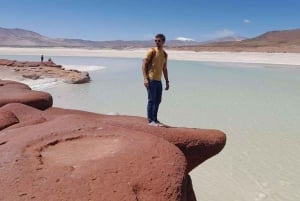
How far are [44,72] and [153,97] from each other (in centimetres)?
1803

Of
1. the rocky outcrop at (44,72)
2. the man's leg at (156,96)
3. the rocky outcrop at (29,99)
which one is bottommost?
the rocky outcrop at (44,72)

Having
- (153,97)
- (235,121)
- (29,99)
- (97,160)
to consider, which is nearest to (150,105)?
(153,97)

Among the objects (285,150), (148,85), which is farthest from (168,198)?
(285,150)

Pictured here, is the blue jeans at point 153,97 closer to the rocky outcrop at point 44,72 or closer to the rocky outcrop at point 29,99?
the rocky outcrop at point 29,99

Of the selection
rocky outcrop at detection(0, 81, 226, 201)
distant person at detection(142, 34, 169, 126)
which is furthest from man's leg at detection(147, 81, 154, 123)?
rocky outcrop at detection(0, 81, 226, 201)

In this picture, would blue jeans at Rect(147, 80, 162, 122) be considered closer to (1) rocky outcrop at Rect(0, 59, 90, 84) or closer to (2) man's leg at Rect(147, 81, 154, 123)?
(2) man's leg at Rect(147, 81, 154, 123)

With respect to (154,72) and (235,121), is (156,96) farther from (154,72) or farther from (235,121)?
(235,121)

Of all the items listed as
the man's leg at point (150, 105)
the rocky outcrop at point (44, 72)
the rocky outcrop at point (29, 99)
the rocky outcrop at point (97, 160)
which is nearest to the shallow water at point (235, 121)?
the rocky outcrop at point (44, 72)

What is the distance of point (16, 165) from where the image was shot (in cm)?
327

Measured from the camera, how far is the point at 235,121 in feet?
35.9

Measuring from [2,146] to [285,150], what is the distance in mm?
5777

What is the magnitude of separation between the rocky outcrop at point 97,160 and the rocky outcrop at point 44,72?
55.0 ft

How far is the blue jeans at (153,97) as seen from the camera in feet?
18.3

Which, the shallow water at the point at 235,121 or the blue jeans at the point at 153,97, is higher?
the blue jeans at the point at 153,97
